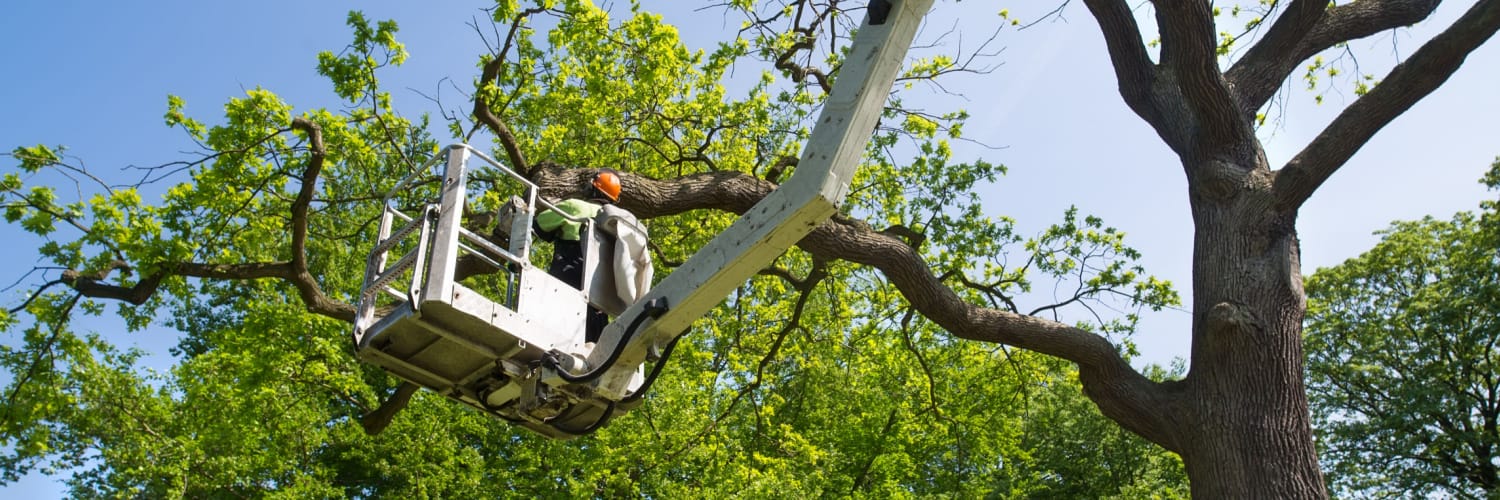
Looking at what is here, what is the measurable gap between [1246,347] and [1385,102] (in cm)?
232

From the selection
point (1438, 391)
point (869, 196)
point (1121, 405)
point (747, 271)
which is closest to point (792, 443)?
point (869, 196)

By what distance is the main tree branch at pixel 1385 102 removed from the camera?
8609 mm

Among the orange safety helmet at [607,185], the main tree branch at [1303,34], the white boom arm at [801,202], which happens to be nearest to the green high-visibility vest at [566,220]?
the orange safety helmet at [607,185]

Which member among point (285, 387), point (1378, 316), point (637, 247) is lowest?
point (637, 247)

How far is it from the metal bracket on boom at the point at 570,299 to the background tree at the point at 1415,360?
72.1 ft

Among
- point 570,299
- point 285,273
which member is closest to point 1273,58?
point 570,299

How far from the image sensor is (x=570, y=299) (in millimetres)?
6805

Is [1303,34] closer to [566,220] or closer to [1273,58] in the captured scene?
[1273,58]

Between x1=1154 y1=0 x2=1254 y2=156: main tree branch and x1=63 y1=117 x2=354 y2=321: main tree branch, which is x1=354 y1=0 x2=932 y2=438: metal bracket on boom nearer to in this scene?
x1=63 y1=117 x2=354 y2=321: main tree branch

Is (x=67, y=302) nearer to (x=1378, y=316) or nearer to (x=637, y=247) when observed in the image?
(x=637, y=247)

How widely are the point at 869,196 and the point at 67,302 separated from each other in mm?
9316

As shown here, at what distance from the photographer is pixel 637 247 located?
23.6 ft

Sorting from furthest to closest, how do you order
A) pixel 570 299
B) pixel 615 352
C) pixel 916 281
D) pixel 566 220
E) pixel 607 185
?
1. pixel 916 281
2. pixel 607 185
3. pixel 566 220
4. pixel 570 299
5. pixel 615 352

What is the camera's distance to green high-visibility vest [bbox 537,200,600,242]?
7.25 meters
